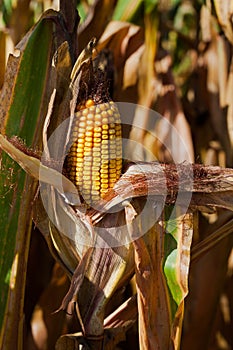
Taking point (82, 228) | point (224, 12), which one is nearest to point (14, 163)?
point (82, 228)

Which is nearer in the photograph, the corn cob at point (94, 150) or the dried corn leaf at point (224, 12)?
the corn cob at point (94, 150)

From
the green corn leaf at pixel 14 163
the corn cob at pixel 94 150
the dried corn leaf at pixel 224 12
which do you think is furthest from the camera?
the dried corn leaf at pixel 224 12

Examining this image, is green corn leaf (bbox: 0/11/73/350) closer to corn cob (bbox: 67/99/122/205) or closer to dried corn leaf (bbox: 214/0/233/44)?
corn cob (bbox: 67/99/122/205)

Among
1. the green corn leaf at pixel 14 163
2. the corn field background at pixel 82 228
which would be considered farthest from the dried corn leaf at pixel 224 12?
the green corn leaf at pixel 14 163

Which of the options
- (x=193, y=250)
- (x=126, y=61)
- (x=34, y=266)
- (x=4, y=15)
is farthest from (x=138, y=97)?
(x=193, y=250)

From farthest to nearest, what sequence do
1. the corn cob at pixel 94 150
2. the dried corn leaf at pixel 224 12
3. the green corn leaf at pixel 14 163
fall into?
the dried corn leaf at pixel 224 12 → the green corn leaf at pixel 14 163 → the corn cob at pixel 94 150

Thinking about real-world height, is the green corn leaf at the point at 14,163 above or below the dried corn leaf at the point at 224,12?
below

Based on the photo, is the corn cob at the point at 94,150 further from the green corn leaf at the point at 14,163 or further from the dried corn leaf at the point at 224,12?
the dried corn leaf at the point at 224,12

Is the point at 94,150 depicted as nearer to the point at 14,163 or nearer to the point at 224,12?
the point at 14,163

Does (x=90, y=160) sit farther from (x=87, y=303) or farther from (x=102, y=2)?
(x=102, y=2)
